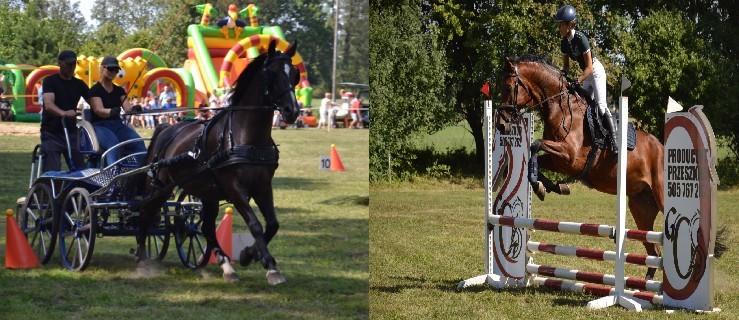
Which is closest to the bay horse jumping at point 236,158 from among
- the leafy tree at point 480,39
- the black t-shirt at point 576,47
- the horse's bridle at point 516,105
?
the horse's bridle at point 516,105

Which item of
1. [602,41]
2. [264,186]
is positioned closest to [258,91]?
[264,186]

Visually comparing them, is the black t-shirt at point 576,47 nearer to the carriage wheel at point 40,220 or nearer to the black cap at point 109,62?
the black cap at point 109,62

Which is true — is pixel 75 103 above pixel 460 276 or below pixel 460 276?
above

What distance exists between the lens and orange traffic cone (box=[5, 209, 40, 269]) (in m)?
4.73

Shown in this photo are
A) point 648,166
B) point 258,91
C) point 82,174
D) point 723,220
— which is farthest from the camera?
point 723,220

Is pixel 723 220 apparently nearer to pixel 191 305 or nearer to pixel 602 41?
pixel 602 41

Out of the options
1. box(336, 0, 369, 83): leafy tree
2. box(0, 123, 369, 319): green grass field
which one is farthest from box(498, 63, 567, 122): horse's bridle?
box(336, 0, 369, 83): leafy tree

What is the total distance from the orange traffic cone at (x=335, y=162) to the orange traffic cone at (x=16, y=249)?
1.32 metres

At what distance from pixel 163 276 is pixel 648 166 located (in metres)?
3.44

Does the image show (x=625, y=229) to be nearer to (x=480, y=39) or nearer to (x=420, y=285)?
(x=420, y=285)

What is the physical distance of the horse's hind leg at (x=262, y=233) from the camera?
476 centimetres

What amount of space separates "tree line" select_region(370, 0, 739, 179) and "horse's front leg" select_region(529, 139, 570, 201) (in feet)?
31.4

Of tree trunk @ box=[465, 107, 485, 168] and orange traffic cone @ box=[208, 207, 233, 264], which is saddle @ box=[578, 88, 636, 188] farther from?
tree trunk @ box=[465, 107, 485, 168]

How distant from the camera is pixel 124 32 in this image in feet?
15.4
